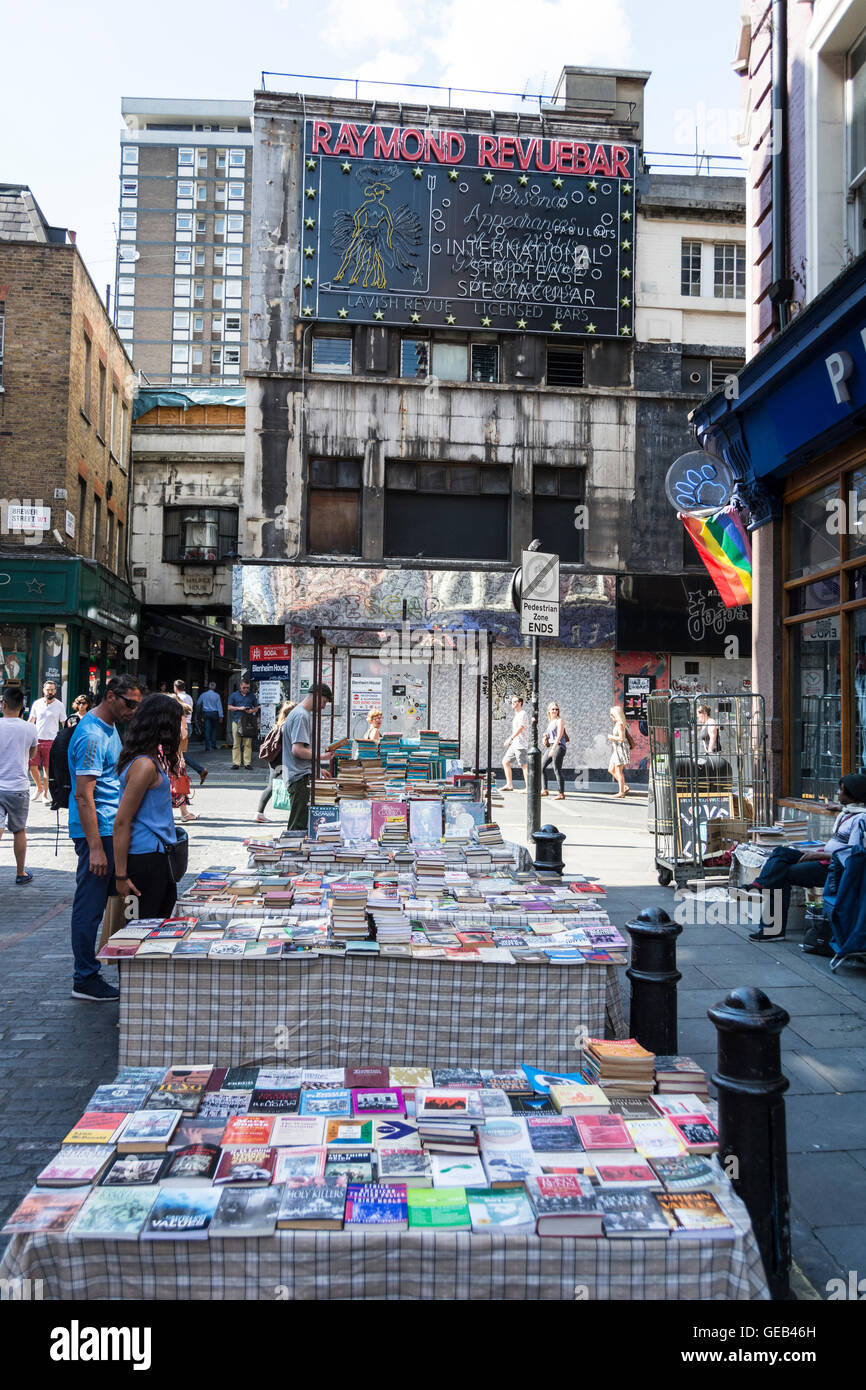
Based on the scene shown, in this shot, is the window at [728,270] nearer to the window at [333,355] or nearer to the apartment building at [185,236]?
the window at [333,355]

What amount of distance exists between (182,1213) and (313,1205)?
0.33m

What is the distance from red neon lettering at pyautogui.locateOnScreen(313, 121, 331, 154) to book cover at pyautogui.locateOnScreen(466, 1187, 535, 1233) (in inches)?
955

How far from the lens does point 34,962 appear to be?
7152mm

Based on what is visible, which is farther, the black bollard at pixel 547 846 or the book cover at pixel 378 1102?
the black bollard at pixel 547 846

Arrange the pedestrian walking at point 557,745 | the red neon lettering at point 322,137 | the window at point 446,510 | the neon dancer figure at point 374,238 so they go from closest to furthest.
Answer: the pedestrian walking at point 557,745 < the red neon lettering at point 322,137 < the neon dancer figure at point 374,238 < the window at point 446,510

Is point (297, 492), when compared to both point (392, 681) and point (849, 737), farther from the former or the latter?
point (849, 737)

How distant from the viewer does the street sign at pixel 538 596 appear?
997cm

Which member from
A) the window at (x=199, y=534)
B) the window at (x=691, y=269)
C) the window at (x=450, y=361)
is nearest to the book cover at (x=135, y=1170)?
the window at (x=450, y=361)

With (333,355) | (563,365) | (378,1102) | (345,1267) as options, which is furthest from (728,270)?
(345,1267)

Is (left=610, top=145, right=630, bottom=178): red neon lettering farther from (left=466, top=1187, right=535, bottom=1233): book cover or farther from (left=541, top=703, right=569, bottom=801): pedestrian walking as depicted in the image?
(left=466, top=1187, right=535, bottom=1233): book cover

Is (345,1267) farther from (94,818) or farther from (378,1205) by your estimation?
(94,818)

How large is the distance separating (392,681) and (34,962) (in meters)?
15.4

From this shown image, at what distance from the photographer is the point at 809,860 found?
7.70 m

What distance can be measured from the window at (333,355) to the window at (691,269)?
8.12 m
